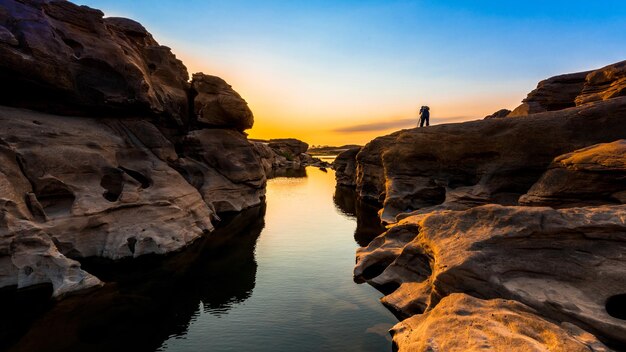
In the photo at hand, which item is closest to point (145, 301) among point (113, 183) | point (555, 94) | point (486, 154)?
point (113, 183)

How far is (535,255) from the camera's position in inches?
465

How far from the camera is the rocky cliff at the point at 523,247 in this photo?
9.54m

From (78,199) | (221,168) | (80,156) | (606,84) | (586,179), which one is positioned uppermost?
(606,84)

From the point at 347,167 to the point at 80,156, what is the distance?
179 ft

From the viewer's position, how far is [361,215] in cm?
3928

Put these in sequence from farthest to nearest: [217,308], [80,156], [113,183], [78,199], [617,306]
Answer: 1. [113,183]
2. [80,156]
3. [78,199]
4. [217,308]
5. [617,306]

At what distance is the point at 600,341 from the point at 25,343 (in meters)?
17.6

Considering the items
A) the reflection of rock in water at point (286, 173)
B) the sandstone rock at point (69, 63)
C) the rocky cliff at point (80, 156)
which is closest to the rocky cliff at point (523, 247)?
the rocky cliff at point (80, 156)

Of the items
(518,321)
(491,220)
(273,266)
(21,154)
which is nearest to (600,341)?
(518,321)

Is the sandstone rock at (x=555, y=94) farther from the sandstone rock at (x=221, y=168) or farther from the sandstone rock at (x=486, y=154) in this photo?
the sandstone rock at (x=221, y=168)

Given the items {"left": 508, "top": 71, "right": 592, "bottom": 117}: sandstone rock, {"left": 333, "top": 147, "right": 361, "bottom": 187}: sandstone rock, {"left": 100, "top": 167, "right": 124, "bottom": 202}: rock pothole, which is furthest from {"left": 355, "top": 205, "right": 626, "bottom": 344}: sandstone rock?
{"left": 333, "top": 147, "right": 361, "bottom": 187}: sandstone rock

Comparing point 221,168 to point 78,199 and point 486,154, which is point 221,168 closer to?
point 78,199

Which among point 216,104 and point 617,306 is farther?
point 216,104

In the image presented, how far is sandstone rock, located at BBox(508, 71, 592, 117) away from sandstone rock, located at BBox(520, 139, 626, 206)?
18.2 meters
